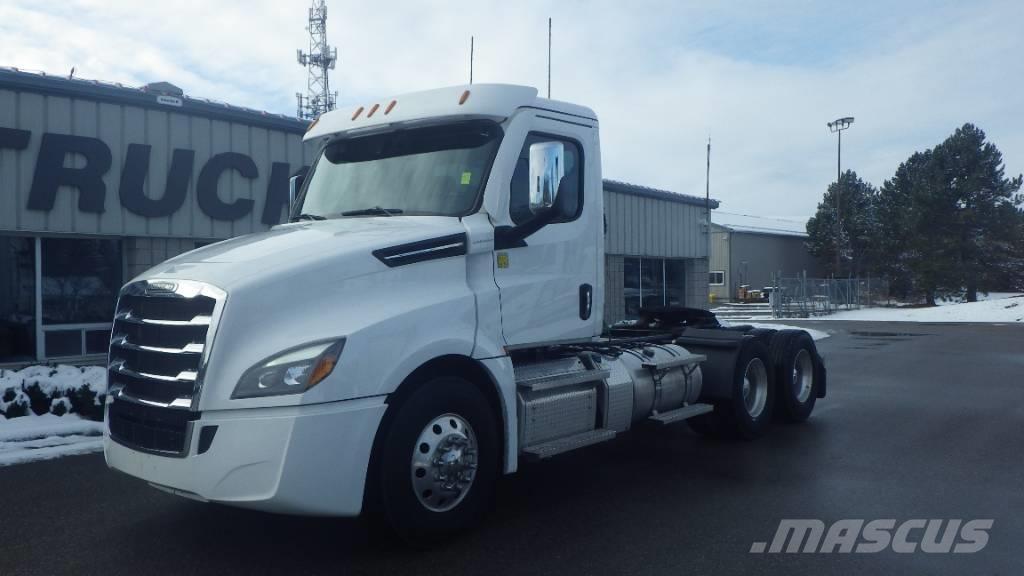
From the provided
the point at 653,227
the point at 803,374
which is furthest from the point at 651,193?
the point at 803,374

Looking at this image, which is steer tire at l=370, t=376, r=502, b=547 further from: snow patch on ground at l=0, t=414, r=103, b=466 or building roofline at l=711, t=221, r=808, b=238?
building roofline at l=711, t=221, r=808, b=238

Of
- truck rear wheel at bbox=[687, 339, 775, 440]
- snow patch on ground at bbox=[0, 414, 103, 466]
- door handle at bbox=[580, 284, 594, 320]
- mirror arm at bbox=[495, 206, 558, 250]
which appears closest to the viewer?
mirror arm at bbox=[495, 206, 558, 250]

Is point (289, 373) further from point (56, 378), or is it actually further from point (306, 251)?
point (56, 378)

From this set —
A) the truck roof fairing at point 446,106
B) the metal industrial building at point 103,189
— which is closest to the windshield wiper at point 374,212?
the truck roof fairing at point 446,106

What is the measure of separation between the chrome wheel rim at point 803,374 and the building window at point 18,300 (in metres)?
10.6

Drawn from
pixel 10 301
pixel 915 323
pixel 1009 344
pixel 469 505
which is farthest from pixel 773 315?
pixel 469 505

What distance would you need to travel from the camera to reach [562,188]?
6.20 metres

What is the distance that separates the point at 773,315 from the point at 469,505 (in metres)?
34.2

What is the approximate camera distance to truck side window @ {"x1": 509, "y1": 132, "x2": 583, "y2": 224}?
572 centimetres

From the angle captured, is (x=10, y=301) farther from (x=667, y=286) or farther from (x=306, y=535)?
(x=667, y=286)

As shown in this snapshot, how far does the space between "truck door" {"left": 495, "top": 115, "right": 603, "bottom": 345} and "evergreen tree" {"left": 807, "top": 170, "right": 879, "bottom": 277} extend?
54.7 metres

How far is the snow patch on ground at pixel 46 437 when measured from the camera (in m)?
7.66
